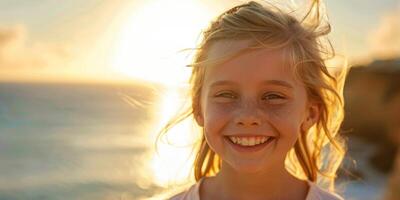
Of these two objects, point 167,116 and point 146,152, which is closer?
point 167,116

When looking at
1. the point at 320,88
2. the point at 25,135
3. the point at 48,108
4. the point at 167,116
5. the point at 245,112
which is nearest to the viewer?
the point at 245,112

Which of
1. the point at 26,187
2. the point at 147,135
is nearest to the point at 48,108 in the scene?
the point at 147,135

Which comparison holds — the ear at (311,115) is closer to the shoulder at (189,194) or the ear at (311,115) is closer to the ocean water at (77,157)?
the shoulder at (189,194)

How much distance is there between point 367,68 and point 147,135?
11700 millimetres

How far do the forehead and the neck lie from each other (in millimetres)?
492

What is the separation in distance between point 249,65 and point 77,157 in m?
25.2

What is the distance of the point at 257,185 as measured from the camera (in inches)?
141

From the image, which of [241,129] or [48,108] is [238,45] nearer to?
[241,129]

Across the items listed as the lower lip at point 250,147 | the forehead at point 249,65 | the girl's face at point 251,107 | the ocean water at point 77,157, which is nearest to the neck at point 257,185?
the girl's face at point 251,107

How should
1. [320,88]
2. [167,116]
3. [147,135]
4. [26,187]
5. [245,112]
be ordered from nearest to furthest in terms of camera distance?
[245,112]
[320,88]
[167,116]
[26,187]
[147,135]

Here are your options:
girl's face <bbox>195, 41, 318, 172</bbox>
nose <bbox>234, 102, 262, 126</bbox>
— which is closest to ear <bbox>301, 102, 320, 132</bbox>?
girl's face <bbox>195, 41, 318, 172</bbox>

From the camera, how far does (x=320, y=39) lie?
366cm

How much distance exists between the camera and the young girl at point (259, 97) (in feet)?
10.8

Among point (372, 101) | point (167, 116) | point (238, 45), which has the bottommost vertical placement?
point (372, 101)
